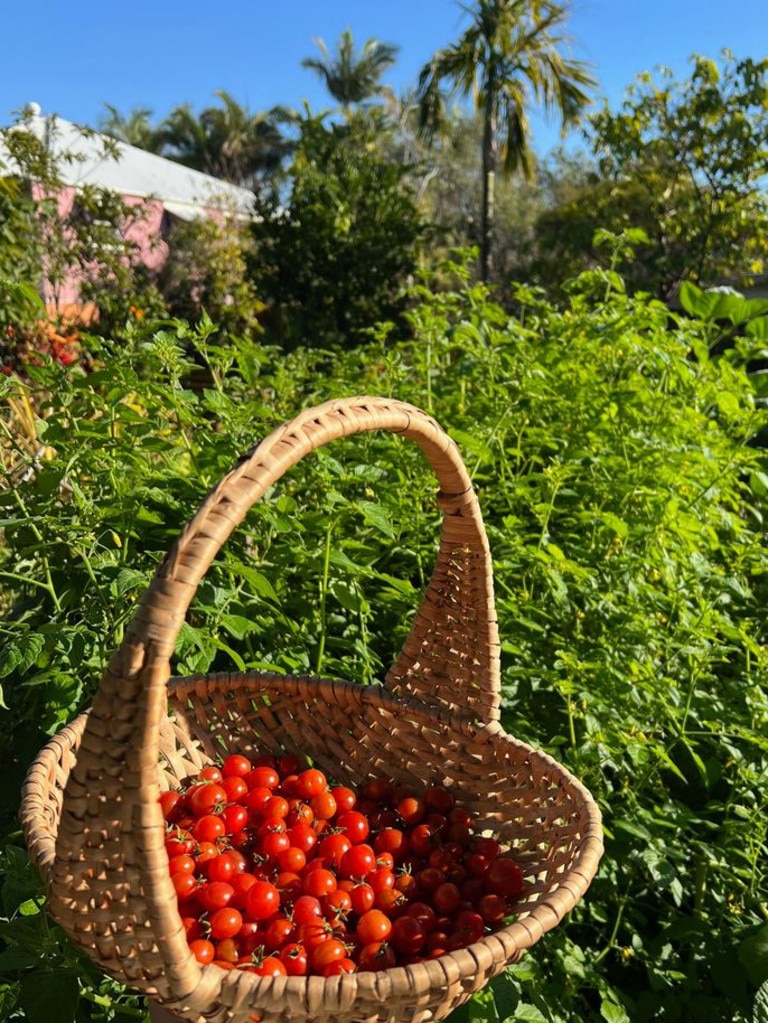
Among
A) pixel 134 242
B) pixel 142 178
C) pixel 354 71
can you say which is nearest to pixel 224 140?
pixel 354 71

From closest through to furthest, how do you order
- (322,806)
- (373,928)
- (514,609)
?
(373,928) → (322,806) → (514,609)

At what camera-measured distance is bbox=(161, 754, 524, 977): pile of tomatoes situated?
1032 mm

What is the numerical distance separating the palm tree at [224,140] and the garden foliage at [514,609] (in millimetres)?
32411

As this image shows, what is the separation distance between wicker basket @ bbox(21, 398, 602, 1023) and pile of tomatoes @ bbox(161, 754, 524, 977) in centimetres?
6

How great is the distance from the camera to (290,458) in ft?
2.88

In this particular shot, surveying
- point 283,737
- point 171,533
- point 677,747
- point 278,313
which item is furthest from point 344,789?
point 278,313

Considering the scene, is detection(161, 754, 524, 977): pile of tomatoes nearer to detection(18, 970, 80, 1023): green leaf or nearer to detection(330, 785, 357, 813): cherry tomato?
detection(330, 785, 357, 813): cherry tomato

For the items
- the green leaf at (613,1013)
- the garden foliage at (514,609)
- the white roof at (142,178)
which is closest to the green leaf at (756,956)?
the garden foliage at (514,609)

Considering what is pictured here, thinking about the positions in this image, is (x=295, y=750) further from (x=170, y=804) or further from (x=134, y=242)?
(x=134, y=242)

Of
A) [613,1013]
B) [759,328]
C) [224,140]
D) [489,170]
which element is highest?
[224,140]

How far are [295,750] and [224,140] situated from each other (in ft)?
119

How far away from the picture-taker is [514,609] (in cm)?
166

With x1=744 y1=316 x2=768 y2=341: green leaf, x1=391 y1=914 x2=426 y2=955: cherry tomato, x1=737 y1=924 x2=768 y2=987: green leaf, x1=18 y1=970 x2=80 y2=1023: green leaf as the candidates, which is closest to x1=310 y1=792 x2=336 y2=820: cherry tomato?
x1=391 y1=914 x2=426 y2=955: cherry tomato

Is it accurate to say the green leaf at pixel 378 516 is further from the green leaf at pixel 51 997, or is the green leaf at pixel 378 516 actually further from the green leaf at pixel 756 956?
the green leaf at pixel 756 956
